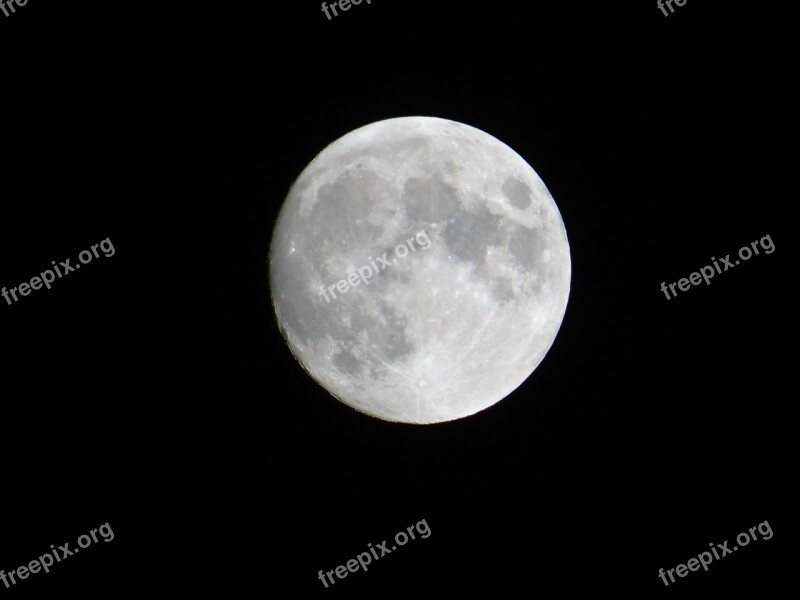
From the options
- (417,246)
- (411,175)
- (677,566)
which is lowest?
(677,566)

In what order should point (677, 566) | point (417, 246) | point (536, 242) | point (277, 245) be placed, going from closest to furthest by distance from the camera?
point (417, 246) < point (536, 242) < point (277, 245) < point (677, 566)

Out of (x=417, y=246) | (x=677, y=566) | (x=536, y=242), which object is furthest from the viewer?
(x=677, y=566)

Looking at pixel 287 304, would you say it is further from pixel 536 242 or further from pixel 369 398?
pixel 536 242

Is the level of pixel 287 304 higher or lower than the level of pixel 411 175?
lower

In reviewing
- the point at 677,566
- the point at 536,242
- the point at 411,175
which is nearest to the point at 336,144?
the point at 411,175

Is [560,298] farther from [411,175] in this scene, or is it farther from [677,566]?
[677,566]

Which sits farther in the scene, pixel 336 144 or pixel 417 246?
pixel 336 144

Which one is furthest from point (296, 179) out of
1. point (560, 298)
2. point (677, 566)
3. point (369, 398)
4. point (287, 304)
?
point (677, 566)
